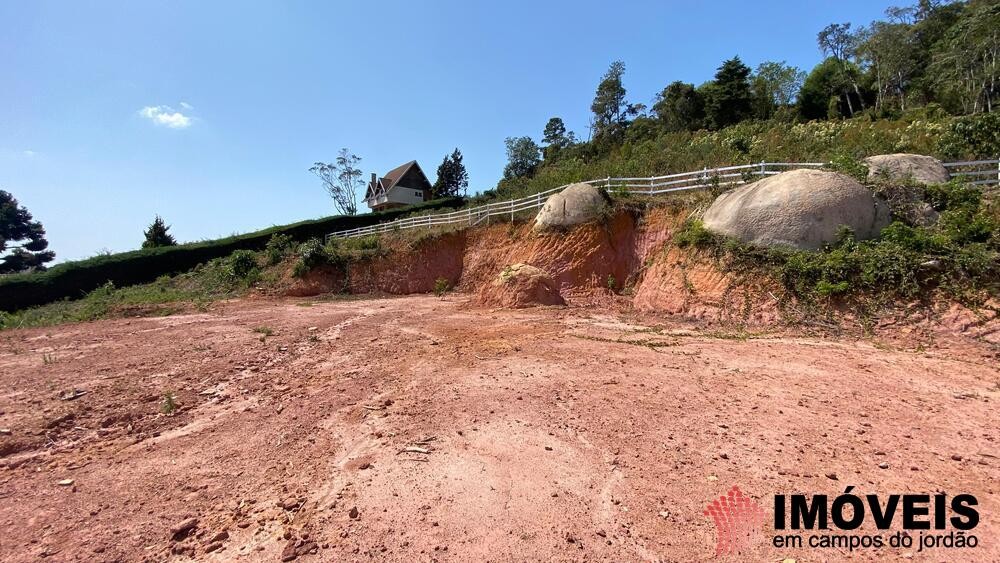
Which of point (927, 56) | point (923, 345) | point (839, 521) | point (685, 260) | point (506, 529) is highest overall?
point (927, 56)

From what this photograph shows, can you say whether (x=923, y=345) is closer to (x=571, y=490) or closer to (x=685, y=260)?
(x=685, y=260)

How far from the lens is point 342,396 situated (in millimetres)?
5867

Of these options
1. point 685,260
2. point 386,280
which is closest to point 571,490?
point 685,260

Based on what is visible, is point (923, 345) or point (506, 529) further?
point (923, 345)

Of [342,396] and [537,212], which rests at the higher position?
[537,212]

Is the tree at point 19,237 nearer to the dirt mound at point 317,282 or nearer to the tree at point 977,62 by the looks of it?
the dirt mound at point 317,282

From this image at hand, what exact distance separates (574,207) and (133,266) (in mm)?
32334

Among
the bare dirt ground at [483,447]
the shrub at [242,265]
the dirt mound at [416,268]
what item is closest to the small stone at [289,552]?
the bare dirt ground at [483,447]

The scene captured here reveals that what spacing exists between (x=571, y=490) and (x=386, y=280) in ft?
69.1

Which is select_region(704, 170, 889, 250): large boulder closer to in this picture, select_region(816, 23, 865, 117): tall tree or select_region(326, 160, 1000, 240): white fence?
select_region(326, 160, 1000, 240): white fence

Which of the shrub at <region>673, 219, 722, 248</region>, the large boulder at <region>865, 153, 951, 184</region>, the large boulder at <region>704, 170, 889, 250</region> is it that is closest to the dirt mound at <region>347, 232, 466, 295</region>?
the shrub at <region>673, 219, 722, 248</region>

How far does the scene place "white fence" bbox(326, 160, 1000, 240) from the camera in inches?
441

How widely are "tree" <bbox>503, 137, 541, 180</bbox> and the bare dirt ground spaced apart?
5467 centimetres

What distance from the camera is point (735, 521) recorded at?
2.95 meters
